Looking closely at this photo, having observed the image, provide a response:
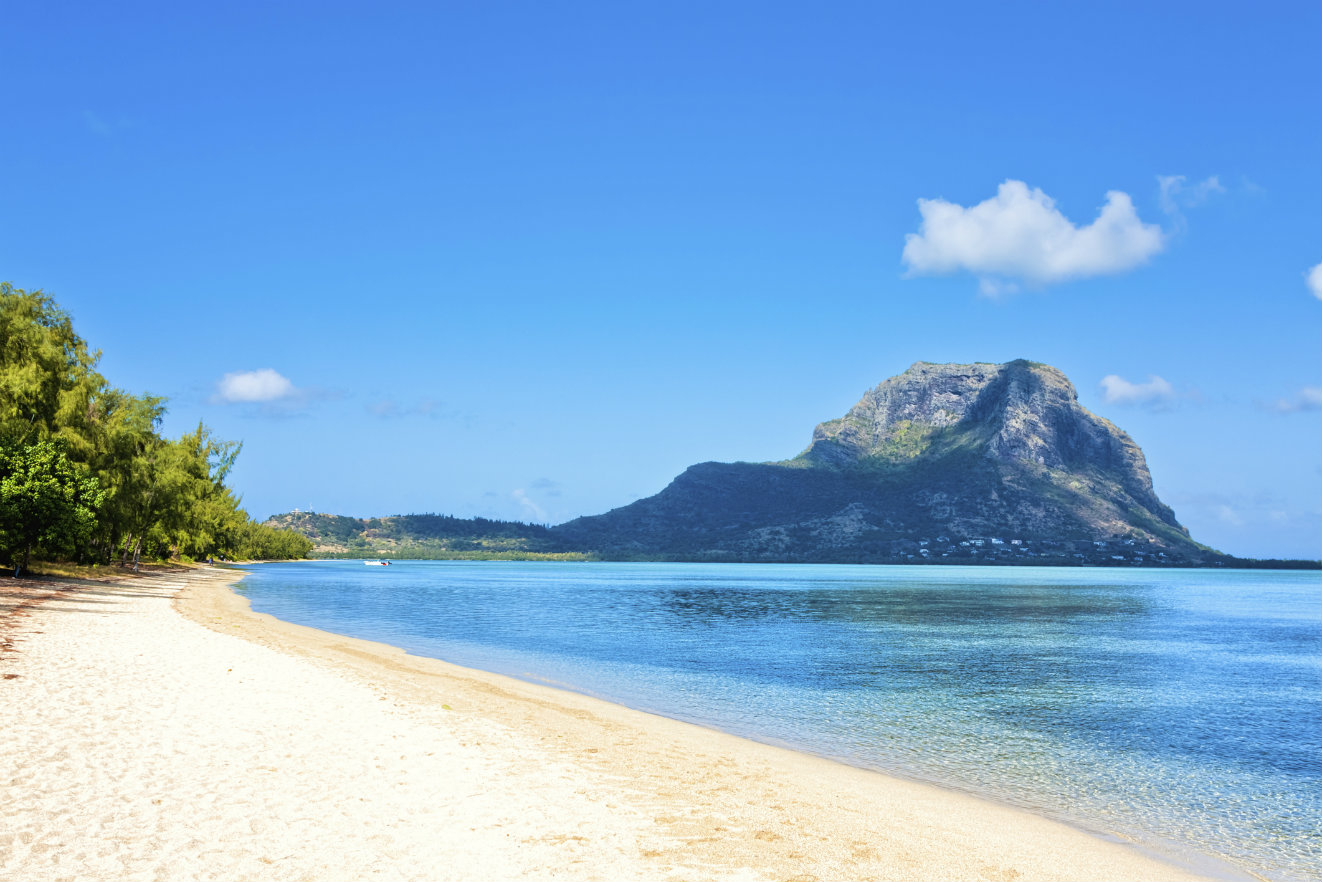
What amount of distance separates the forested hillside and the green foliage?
6 cm

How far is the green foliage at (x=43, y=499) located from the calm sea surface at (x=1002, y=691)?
540 inches

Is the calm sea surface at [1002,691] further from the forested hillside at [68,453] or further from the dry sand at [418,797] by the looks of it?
the forested hillside at [68,453]

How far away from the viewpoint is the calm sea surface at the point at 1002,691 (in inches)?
711

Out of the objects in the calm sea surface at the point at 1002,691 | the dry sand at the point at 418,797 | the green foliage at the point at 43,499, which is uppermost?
the green foliage at the point at 43,499

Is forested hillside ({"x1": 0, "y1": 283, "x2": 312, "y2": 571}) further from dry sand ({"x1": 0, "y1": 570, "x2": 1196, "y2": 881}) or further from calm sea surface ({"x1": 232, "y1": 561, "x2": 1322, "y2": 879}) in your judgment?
dry sand ({"x1": 0, "y1": 570, "x2": 1196, "y2": 881})

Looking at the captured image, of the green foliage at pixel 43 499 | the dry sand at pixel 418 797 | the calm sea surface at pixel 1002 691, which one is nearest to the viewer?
the dry sand at pixel 418 797

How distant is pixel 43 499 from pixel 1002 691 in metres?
50.2

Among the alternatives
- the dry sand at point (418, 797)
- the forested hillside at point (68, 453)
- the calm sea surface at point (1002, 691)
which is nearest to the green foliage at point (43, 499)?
the forested hillside at point (68, 453)

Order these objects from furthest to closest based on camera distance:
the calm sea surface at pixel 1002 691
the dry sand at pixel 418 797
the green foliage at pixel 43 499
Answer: the green foliage at pixel 43 499 → the calm sea surface at pixel 1002 691 → the dry sand at pixel 418 797

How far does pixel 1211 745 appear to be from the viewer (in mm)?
24219

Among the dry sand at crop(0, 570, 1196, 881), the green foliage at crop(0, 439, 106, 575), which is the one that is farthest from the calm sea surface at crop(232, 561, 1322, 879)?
the green foliage at crop(0, 439, 106, 575)

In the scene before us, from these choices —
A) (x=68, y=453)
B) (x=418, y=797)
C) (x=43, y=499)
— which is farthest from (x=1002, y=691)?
(x=68, y=453)

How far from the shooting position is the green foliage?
44781mm

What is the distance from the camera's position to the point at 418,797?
43.3 ft
